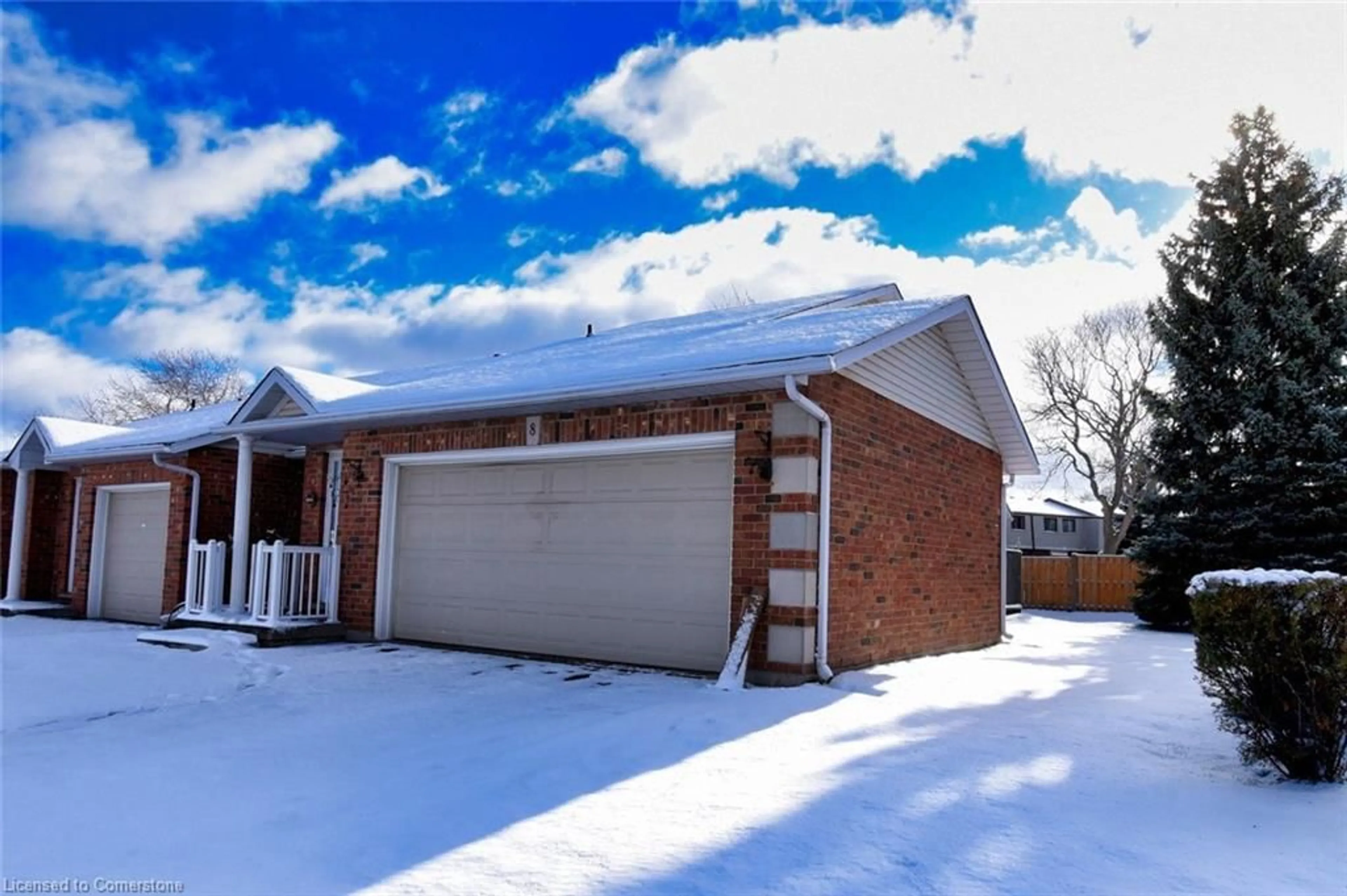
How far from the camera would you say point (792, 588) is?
7.30 m

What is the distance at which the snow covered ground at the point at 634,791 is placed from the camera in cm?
330

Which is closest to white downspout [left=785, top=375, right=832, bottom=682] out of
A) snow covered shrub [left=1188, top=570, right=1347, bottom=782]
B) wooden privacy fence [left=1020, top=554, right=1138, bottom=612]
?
snow covered shrub [left=1188, top=570, right=1347, bottom=782]

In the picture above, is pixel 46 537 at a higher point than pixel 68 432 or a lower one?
lower

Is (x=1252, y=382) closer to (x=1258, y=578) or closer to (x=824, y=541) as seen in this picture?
(x=824, y=541)

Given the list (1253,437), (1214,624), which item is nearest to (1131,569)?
(1253,437)

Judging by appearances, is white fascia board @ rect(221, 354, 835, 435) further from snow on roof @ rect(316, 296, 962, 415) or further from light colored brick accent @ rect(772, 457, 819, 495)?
light colored brick accent @ rect(772, 457, 819, 495)

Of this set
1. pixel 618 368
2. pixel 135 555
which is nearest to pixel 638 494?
pixel 618 368

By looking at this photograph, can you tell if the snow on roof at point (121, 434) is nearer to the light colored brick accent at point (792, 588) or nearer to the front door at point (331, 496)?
the front door at point (331, 496)

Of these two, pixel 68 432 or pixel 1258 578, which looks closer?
pixel 1258 578

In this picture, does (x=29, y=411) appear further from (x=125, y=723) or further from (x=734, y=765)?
(x=734, y=765)

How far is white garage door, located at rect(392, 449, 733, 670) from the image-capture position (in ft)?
26.5

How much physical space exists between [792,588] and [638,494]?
1.99 metres

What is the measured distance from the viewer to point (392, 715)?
6.03 meters

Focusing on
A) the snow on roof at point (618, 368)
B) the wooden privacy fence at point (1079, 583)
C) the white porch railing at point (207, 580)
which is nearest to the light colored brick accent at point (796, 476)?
the snow on roof at point (618, 368)
